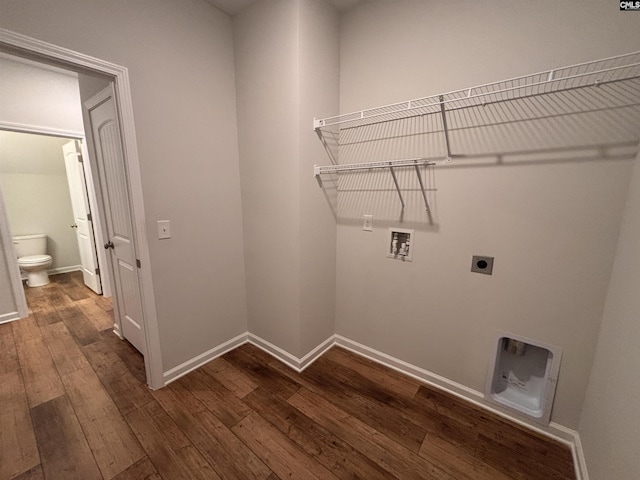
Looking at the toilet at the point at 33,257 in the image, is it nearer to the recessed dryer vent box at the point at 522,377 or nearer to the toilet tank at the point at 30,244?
the toilet tank at the point at 30,244

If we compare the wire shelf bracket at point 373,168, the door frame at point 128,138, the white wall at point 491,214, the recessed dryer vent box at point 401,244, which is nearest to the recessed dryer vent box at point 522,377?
the white wall at point 491,214

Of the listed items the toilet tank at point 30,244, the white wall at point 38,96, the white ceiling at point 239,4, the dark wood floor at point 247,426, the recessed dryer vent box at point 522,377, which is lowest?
the dark wood floor at point 247,426

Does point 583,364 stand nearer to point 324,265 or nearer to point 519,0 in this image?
point 324,265

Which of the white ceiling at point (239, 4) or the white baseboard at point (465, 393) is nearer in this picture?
the white baseboard at point (465, 393)

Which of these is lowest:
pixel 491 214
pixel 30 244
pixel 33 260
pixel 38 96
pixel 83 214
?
pixel 33 260

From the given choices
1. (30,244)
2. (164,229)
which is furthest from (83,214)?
(164,229)

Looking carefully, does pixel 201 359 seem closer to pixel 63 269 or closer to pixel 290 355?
pixel 290 355

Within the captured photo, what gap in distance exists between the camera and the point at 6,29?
1068mm

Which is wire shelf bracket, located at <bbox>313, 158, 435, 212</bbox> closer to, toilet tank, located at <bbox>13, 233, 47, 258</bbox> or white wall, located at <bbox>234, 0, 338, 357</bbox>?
white wall, located at <bbox>234, 0, 338, 357</bbox>

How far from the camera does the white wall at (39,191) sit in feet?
11.6

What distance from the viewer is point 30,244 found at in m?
3.80

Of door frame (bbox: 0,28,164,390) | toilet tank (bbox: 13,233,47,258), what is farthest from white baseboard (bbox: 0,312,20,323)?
door frame (bbox: 0,28,164,390)

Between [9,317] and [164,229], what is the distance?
2650mm

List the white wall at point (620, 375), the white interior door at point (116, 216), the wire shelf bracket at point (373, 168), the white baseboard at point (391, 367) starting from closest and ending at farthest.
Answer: the white wall at point (620, 375) < the white baseboard at point (391, 367) < the wire shelf bracket at point (373, 168) < the white interior door at point (116, 216)
